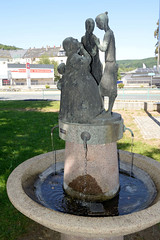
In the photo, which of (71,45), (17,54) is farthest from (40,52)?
(71,45)

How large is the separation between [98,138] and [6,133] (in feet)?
21.7

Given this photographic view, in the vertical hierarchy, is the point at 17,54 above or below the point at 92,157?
above

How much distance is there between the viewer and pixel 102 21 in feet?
9.13

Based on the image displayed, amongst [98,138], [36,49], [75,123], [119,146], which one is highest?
[36,49]

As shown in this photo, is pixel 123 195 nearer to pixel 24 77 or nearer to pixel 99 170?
pixel 99 170

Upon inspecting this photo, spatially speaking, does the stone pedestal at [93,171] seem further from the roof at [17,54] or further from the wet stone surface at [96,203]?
the roof at [17,54]

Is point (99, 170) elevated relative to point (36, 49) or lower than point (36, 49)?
lower

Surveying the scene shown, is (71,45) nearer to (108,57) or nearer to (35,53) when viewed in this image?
(108,57)

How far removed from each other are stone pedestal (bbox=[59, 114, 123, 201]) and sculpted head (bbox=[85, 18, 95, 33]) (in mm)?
1358

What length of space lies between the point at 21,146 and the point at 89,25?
16.7 ft

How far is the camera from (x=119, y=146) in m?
7.12

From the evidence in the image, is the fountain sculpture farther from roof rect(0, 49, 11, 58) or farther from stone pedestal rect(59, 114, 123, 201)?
roof rect(0, 49, 11, 58)

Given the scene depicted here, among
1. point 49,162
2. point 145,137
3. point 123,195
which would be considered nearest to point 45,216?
point 123,195

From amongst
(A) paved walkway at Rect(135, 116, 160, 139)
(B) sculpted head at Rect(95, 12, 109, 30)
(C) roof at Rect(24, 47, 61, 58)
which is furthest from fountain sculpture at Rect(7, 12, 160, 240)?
(C) roof at Rect(24, 47, 61, 58)
